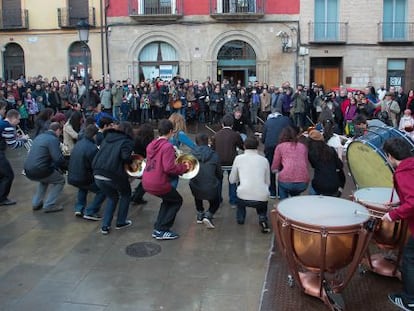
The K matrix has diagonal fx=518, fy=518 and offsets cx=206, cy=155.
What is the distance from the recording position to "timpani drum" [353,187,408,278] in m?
5.32

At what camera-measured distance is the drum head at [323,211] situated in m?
4.77

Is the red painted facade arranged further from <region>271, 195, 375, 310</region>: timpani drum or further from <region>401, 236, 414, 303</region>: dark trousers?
<region>401, 236, 414, 303</region>: dark trousers

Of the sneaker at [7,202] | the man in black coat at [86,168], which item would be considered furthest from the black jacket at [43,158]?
the sneaker at [7,202]

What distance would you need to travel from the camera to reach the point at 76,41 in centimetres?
2606

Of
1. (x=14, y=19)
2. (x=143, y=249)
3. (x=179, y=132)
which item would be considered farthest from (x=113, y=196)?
(x=14, y=19)

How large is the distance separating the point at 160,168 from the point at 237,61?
19.5 meters

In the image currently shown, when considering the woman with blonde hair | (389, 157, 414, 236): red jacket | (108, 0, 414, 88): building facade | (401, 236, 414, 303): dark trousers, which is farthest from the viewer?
(108, 0, 414, 88): building facade

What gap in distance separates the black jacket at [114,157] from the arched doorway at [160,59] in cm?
1889

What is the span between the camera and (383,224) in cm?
545

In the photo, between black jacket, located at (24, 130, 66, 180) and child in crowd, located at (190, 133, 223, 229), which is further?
black jacket, located at (24, 130, 66, 180)

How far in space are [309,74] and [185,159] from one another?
1925 centimetres

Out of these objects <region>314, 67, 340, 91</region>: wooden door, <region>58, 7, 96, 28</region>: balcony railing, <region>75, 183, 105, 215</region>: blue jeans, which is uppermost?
<region>58, 7, 96, 28</region>: balcony railing

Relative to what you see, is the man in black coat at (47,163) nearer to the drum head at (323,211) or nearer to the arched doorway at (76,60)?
the drum head at (323,211)

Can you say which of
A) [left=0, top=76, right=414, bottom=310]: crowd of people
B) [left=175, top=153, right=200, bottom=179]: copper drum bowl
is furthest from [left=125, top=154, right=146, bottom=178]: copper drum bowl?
[left=175, top=153, right=200, bottom=179]: copper drum bowl
